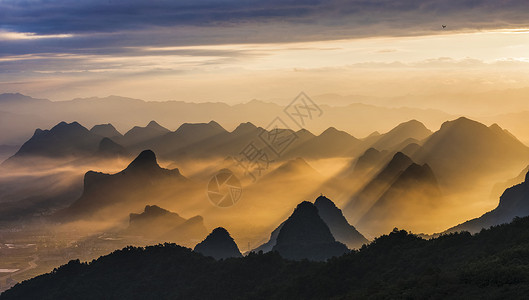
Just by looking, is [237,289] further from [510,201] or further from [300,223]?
[510,201]

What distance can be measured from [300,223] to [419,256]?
66.2 metres

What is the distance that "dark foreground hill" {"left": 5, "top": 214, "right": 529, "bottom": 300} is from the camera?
51.2m

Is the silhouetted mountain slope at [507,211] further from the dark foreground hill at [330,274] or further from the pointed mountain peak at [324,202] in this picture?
the dark foreground hill at [330,274]

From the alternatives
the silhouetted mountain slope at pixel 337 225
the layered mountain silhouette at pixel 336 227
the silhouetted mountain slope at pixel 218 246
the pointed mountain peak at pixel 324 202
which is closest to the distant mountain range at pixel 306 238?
the silhouetted mountain slope at pixel 218 246

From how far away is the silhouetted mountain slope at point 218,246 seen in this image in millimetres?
142000

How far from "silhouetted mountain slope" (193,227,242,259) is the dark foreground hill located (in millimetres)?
39796

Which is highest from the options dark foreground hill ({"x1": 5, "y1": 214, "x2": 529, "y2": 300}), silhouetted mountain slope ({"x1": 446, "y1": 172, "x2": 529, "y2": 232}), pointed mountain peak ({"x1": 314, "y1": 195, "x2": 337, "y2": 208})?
pointed mountain peak ({"x1": 314, "y1": 195, "x2": 337, "y2": 208})

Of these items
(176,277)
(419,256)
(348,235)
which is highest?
(348,235)

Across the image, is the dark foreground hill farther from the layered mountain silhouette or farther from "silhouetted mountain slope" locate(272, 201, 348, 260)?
the layered mountain silhouette

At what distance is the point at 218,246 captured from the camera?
14362 centimetres

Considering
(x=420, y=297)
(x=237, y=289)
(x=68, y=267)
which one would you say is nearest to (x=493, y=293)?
(x=420, y=297)

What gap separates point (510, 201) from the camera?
161000mm

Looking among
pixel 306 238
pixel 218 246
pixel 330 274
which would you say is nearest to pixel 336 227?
pixel 306 238

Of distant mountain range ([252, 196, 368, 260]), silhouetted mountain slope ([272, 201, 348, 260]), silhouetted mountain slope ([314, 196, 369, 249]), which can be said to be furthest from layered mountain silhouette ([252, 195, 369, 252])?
silhouetted mountain slope ([272, 201, 348, 260])
